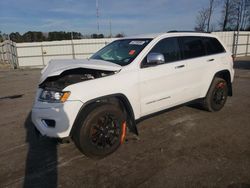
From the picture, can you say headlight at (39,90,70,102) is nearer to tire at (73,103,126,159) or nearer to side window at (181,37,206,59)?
tire at (73,103,126,159)

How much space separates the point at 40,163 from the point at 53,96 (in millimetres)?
1072

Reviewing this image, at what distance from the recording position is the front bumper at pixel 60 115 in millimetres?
3303

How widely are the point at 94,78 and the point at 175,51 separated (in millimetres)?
1848

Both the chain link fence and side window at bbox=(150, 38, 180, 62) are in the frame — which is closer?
side window at bbox=(150, 38, 180, 62)

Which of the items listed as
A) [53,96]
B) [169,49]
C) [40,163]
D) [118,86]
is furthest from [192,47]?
[40,163]

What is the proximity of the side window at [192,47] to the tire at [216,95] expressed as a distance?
2.68 ft

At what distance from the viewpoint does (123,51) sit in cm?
450

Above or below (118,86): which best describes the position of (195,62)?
above

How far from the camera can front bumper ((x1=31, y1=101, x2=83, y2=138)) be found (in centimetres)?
→ 330

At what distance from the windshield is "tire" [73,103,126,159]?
2.91 feet

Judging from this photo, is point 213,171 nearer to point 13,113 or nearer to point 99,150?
point 99,150

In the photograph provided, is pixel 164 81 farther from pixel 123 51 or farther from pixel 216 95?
pixel 216 95

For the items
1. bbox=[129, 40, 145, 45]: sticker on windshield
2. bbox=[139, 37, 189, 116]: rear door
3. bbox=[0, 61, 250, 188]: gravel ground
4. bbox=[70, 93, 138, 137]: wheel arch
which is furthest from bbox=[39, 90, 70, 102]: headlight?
bbox=[129, 40, 145, 45]: sticker on windshield

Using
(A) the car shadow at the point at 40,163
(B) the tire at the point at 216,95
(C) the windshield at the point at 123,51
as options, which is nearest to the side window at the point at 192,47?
(B) the tire at the point at 216,95
